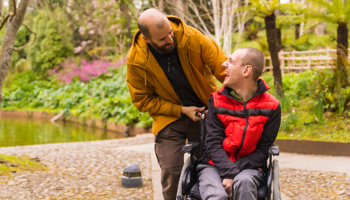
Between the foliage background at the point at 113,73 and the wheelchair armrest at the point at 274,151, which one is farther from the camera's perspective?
the foliage background at the point at 113,73

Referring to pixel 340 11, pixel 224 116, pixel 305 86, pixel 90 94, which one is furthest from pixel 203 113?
pixel 90 94

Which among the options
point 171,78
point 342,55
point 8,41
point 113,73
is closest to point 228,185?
point 171,78

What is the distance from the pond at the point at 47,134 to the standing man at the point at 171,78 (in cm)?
752

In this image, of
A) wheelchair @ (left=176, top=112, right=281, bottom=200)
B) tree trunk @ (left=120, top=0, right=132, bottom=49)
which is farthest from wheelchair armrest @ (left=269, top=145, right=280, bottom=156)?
tree trunk @ (left=120, top=0, right=132, bottom=49)

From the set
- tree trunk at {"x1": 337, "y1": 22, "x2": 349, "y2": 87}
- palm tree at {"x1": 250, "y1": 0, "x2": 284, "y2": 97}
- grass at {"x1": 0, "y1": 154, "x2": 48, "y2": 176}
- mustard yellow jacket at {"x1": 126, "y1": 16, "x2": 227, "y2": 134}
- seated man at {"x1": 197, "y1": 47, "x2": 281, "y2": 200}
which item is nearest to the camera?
seated man at {"x1": 197, "y1": 47, "x2": 281, "y2": 200}

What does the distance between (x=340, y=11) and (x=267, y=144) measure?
5.04m

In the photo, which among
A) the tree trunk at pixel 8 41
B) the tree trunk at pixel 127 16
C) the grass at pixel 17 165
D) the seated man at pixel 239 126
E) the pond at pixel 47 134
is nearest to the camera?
the seated man at pixel 239 126

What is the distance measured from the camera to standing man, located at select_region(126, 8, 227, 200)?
2.87 m

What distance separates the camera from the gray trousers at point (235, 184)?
2.37m

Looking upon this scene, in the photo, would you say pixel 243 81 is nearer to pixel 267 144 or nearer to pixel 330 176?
pixel 267 144

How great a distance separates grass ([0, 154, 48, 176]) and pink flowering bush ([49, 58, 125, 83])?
44.1 ft

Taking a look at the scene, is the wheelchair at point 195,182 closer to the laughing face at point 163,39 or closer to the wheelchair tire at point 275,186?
the wheelchair tire at point 275,186

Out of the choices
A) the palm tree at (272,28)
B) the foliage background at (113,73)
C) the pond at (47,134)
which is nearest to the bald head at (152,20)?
the foliage background at (113,73)

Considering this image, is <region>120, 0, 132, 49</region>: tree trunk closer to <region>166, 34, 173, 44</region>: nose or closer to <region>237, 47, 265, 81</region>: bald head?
<region>166, 34, 173, 44</region>: nose
